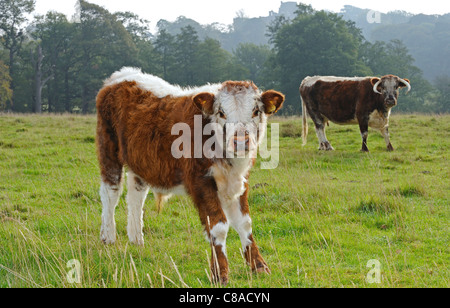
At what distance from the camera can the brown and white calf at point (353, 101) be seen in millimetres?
13297

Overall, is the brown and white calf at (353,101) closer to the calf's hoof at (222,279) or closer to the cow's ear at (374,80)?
the cow's ear at (374,80)

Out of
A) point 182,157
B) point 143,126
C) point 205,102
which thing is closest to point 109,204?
point 143,126

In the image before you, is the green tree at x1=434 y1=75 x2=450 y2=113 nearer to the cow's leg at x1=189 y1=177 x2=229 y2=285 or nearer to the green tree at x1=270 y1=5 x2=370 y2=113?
the green tree at x1=270 y1=5 x2=370 y2=113

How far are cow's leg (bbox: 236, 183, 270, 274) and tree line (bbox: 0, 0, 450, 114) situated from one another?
119ft

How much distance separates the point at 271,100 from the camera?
4.56 m

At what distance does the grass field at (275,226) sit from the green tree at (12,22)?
120 feet

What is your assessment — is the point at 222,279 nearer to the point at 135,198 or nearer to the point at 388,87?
the point at 135,198

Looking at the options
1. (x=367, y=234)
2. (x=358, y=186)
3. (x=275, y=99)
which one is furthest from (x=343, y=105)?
(x=275, y=99)

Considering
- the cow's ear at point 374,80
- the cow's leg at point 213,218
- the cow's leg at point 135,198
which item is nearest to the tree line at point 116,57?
the cow's ear at point 374,80

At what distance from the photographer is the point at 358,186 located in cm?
852

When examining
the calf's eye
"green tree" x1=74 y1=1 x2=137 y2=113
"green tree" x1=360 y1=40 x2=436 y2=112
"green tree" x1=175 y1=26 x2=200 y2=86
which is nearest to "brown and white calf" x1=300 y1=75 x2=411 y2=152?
the calf's eye

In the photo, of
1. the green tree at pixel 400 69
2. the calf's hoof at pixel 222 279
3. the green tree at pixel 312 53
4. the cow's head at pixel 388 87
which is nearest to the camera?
the calf's hoof at pixel 222 279
